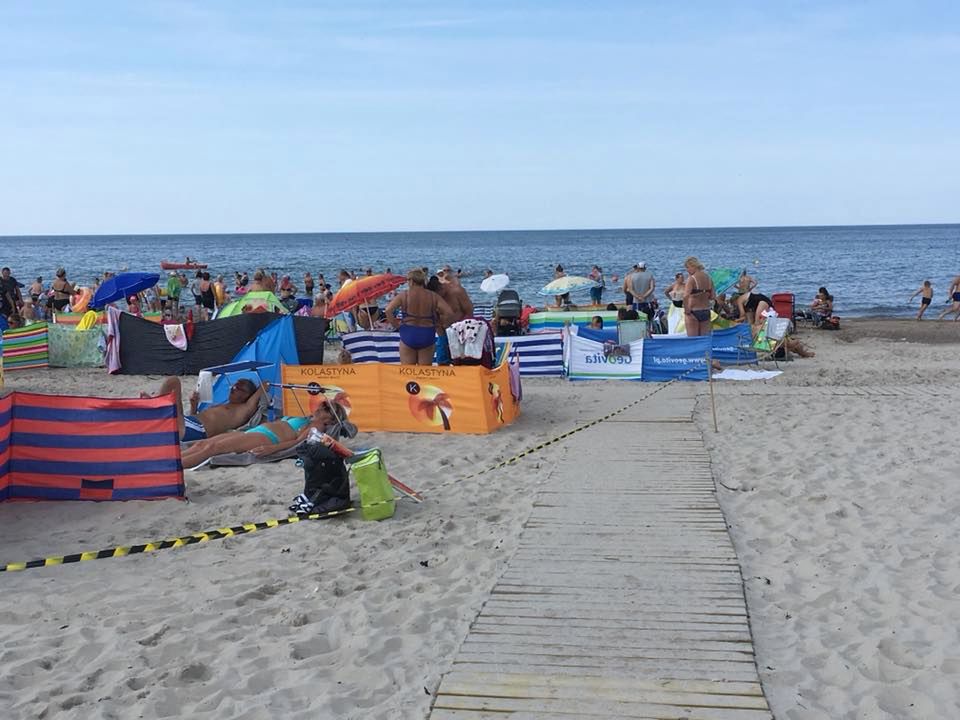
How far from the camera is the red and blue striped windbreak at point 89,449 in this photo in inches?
279

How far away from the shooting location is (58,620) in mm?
4859

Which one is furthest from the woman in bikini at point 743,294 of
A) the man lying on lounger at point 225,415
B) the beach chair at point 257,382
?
the man lying on lounger at point 225,415

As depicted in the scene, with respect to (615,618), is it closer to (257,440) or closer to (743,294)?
(257,440)

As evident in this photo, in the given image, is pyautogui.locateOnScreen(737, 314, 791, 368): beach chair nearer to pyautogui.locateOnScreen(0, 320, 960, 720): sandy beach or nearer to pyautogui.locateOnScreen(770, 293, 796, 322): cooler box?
pyautogui.locateOnScreen(770, 293, 796, 322): cooler box

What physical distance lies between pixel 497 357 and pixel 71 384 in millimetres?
6344

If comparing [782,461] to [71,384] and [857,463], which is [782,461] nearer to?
[857,463]

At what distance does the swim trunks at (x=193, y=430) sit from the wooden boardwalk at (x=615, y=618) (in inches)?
148

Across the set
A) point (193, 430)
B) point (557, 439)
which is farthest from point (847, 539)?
point (193, 430)

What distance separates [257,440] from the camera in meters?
8.65

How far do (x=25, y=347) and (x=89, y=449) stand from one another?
9419mm

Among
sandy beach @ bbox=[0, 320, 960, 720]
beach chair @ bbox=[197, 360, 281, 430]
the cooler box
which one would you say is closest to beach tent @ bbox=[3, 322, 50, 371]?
beach chair @ bbox=[197, 360, 281, 430]

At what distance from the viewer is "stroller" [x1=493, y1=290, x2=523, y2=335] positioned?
644 inches

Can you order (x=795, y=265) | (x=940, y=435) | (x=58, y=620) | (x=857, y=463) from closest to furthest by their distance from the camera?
(x=58, y=620) < (x=857, y=463) < (x=940, y=435) < (x=795, y=265)

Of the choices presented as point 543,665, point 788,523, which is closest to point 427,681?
point 543,665
